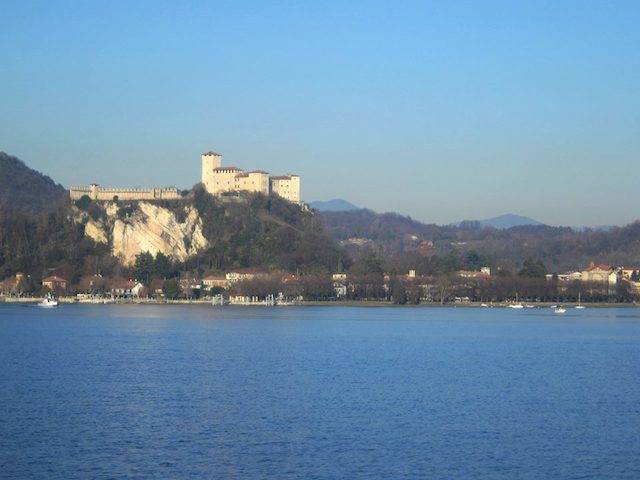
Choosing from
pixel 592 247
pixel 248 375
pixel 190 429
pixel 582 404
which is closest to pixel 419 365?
pixel 248 375

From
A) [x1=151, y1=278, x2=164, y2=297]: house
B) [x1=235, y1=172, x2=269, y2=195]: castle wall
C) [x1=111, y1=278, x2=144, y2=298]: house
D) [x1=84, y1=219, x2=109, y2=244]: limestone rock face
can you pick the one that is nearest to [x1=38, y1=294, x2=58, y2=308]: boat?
[x1=111, y1=278, x2=144, y2=298]: house

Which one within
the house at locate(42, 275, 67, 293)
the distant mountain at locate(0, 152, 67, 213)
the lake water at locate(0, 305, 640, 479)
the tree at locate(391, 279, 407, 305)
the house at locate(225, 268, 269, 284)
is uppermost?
the distant mountain at locate(0, 152, 67, 213)

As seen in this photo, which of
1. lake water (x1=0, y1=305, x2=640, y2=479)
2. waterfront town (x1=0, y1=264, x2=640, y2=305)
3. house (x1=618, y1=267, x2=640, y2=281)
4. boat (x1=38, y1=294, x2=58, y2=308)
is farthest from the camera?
house (x1=618, y1=267, x2=640, y2=281)

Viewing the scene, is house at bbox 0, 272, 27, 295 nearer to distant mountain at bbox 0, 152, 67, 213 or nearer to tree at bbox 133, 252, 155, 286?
tree at bbox 133, 252, 155, 286

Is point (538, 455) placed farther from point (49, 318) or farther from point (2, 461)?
point (49, 318)

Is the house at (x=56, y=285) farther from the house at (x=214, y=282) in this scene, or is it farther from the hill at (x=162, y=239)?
the house at (x=214, y=282)

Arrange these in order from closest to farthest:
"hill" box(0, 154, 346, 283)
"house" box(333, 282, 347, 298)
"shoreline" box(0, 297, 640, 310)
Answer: "shoreline" box(0, 297, 640, 310), "house" box(333, 282, 347, 298), "hill" box(0, 154, 346, 283)
